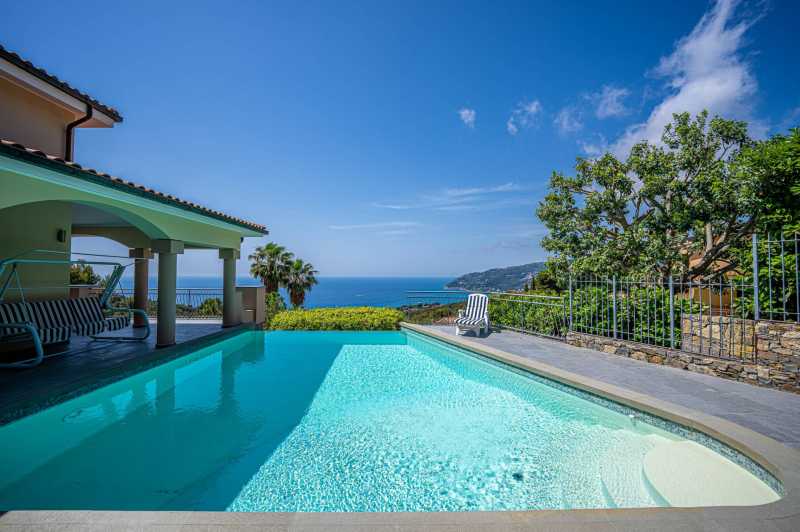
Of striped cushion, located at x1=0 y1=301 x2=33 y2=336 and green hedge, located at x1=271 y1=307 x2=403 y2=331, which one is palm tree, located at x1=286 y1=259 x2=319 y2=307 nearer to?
green hedge, located at x1=271 y1=307 x2=403 y2=331

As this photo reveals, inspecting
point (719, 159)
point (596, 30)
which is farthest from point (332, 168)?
point (719, 159)

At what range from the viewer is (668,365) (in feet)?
21.4

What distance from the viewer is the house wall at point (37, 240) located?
6.86 m

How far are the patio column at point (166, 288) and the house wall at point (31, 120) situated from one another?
2.98 metres

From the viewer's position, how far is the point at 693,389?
5.15 meters

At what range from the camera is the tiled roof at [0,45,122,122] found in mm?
6391

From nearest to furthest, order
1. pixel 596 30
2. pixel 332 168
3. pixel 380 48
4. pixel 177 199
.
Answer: pixel 177 199
pixel 596 30
pixel 380 48
pixel 332 168

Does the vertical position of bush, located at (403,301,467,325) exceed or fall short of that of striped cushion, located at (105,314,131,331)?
it falls short

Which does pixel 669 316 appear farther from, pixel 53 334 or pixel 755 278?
pixel 53 334

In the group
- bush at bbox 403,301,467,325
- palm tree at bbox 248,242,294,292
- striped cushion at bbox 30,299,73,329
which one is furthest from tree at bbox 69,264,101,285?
bush at bbox 403,301,467,325

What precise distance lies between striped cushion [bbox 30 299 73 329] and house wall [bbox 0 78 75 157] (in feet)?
10.6

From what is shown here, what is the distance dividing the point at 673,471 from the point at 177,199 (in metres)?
8.52

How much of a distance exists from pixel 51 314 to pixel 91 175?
9.99ft

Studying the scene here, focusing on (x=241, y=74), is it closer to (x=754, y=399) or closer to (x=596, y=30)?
(x=596, y=30)
